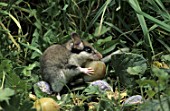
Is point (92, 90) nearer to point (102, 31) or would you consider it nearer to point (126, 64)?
point (126, 64)

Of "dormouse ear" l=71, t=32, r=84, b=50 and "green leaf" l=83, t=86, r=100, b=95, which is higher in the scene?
"dormouse ear" l=71, t=32, r=84, b=50

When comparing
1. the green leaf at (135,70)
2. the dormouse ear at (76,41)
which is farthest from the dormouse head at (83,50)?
the green leaf at (135,70)

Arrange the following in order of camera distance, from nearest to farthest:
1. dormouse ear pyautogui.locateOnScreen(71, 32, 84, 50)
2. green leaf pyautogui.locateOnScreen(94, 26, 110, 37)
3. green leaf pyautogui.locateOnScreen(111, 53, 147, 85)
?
green leaf pyautogui.locateOnScreen(111, 53, 147, 85)
dormouse ear pyautogui.locateOnScreen(71, 32, 84, 50)
green leaf pyautogui.locateOnScreen(94, 26, 110, 37)

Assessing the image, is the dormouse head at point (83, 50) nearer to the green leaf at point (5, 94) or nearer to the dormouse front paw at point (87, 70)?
the dormouse front paw at point (87, 70)

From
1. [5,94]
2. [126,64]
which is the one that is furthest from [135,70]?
[5,94]

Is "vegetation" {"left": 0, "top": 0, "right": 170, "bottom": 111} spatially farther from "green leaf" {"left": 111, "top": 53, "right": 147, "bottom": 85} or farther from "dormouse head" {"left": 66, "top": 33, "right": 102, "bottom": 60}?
"dormouse head" {"left": 66, "top": 33, "right": 102, "bottom": 60}

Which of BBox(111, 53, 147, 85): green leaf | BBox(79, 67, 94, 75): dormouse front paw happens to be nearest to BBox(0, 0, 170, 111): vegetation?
BBox(111, 53, 147, 85): green leaf

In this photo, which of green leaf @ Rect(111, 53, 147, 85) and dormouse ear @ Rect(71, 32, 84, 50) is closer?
green leaf @ Rect(111, 53, 147, 85)

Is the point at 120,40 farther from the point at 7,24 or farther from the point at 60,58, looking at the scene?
the point at 7,24
